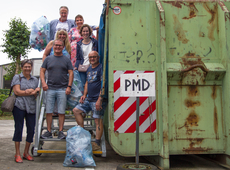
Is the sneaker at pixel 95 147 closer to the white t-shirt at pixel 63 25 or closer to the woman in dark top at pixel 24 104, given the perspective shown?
the woman in dark top at pixel 24 104

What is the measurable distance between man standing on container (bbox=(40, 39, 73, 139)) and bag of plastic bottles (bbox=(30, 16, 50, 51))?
129 cm

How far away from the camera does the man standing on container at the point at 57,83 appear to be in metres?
4.34

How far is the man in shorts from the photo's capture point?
4.29 meters

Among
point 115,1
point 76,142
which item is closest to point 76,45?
point 115,1

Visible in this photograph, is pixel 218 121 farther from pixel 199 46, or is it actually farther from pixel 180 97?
pixel 199 46

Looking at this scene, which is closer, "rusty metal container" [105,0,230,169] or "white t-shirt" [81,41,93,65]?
"rusty metal container" [105,0,230,169]

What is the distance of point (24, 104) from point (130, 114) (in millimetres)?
1840

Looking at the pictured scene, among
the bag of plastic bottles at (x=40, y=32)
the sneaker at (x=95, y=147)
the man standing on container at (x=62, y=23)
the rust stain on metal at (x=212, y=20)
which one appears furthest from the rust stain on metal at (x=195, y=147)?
the bag of plastic bottles at (x=40, y=32)

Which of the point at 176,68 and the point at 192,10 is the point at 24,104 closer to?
the point at 176,68

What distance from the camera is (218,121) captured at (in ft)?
12.0

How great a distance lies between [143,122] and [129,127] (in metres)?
0.22

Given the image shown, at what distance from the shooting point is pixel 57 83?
14.4 feet

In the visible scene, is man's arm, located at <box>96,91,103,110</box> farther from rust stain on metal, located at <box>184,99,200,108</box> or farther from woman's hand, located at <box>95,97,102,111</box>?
rust stain on metal, located at <box>184,99,200,108</box>

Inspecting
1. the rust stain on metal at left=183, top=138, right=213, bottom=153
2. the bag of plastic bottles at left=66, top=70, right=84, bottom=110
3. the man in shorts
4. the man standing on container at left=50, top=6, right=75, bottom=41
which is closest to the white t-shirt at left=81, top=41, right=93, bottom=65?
the man in shorts
